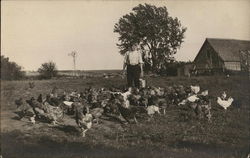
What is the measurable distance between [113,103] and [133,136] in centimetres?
78

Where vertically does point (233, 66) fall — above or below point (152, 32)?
below

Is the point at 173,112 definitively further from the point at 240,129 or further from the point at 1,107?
the point at 1,107

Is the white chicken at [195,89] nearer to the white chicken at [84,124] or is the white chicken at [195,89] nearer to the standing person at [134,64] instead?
the standing person at [134,64]

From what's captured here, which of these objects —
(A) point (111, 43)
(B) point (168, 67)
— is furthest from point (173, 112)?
(A) point (111, 43)

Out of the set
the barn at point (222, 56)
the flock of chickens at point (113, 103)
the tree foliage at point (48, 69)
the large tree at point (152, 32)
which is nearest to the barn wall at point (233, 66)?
the barn at point (222, 56)

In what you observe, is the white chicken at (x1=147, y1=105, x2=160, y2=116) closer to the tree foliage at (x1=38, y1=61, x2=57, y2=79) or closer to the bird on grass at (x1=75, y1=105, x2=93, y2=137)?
the bird on grass at (x1=75, y1=105, x2=93, y2=137)

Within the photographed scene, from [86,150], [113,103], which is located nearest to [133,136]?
[86,150]

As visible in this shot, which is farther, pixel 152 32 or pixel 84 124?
pixel 152 32

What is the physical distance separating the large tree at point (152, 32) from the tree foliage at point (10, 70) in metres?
1.08

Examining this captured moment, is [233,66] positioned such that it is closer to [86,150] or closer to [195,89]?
[195,89]

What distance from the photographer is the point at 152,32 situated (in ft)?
12.7

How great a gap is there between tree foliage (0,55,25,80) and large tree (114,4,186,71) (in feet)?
3.55

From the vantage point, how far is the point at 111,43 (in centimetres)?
384

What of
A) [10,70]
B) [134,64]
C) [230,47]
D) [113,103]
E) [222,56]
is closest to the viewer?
[10,70]
